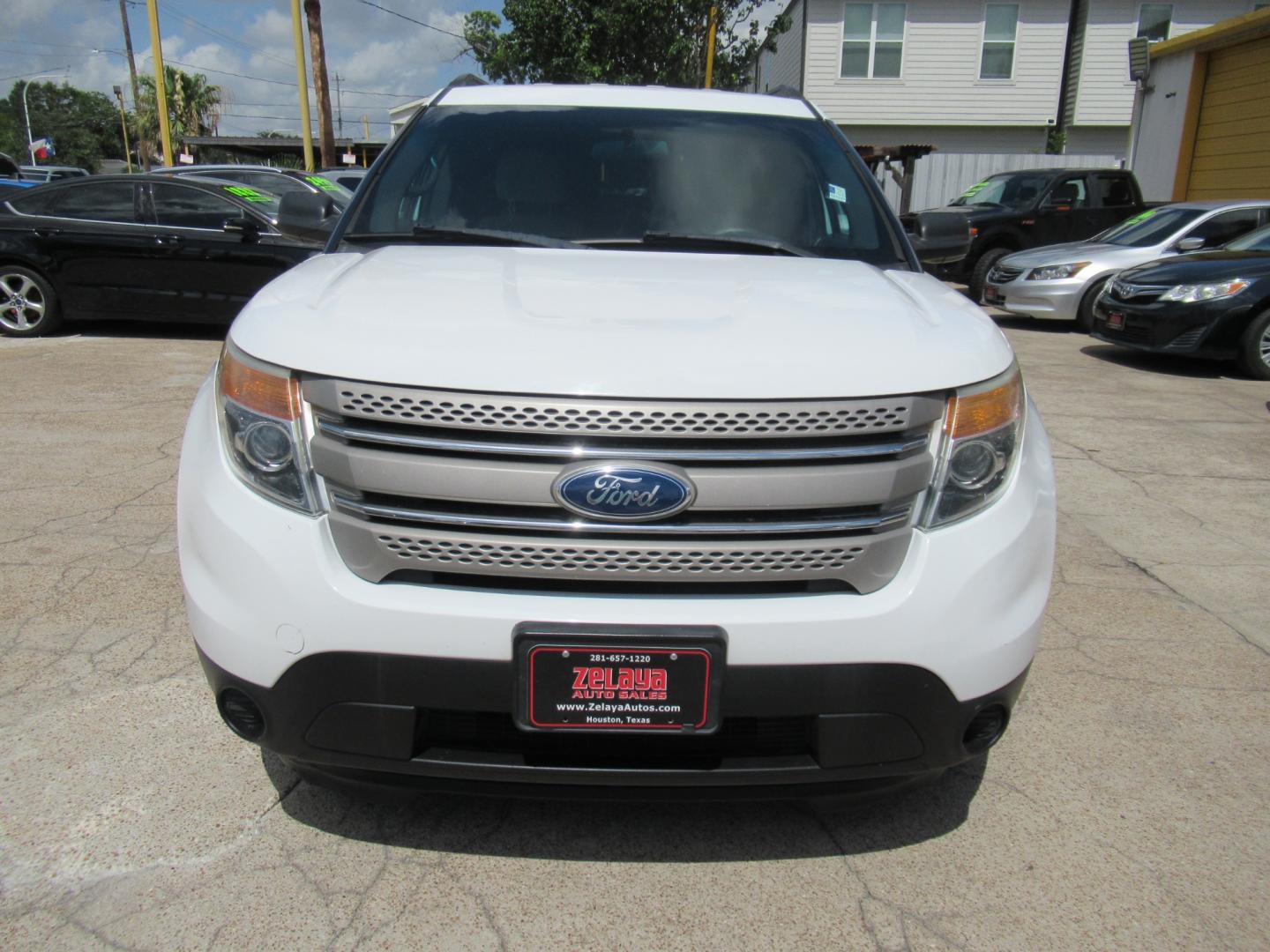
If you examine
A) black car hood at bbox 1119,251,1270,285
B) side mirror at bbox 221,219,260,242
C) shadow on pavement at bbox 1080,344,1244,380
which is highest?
side mirror at bbox 221,219,260,242

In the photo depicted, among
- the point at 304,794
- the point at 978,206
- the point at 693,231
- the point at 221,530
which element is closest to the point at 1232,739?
the point at 693,231

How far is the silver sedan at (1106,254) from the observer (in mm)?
11016

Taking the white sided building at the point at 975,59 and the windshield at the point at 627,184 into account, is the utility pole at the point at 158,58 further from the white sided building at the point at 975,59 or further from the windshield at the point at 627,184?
the windshield at the point at 627,184

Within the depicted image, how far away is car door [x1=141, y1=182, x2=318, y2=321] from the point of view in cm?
891

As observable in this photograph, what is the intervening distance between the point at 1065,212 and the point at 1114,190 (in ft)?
3.61

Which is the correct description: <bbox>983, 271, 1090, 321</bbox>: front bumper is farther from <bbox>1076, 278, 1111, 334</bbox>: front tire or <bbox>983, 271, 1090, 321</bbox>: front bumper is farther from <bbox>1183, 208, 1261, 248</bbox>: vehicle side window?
<bbox>1183, 208, 1261, 248</bbox>: vehicle side window

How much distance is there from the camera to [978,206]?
1448 cm

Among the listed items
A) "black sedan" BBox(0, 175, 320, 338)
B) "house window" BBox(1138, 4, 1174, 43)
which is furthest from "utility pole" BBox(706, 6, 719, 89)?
"black sedan" BBox(0, 175, 320, 338)

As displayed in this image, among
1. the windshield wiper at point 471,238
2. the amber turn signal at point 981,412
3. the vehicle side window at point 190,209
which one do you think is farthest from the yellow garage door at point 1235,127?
the amber turn signal at point 981,412

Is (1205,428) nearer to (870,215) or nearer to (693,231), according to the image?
(870,215)

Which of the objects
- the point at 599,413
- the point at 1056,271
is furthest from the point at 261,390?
the point at 1056,271

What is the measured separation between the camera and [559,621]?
72.2 inches

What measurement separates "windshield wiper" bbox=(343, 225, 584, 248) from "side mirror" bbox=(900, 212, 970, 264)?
129 centimetres

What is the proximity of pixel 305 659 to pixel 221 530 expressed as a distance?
309mm
